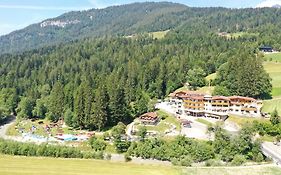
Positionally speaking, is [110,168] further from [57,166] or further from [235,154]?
[235,154]

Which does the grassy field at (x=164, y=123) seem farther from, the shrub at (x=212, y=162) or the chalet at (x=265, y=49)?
the chalet at (x=265, y=49)

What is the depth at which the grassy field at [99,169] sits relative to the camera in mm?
46750

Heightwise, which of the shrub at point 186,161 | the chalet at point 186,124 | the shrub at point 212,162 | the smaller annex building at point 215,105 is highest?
the smaller annex building at point 215,105

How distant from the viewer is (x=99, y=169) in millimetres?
48500

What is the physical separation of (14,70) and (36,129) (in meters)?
51.8

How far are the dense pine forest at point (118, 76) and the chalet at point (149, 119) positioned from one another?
5.45 metres

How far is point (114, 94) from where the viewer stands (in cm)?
7744

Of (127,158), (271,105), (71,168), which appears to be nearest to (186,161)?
(127,158)

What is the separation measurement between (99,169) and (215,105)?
3171 centimetres

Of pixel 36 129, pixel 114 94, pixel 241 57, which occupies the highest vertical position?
pixel 241 57

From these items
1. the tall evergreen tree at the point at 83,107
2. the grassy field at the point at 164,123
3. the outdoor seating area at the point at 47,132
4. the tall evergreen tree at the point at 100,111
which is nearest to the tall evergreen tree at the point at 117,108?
the tall evergreen tree at the point at 100,111

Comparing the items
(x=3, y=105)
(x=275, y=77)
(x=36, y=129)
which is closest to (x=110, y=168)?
(x=36, y=129)

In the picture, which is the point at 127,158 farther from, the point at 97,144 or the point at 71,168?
the point at 71,168

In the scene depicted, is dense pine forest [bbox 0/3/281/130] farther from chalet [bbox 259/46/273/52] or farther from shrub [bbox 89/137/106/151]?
shrub [bbox 89/137/106/151]
